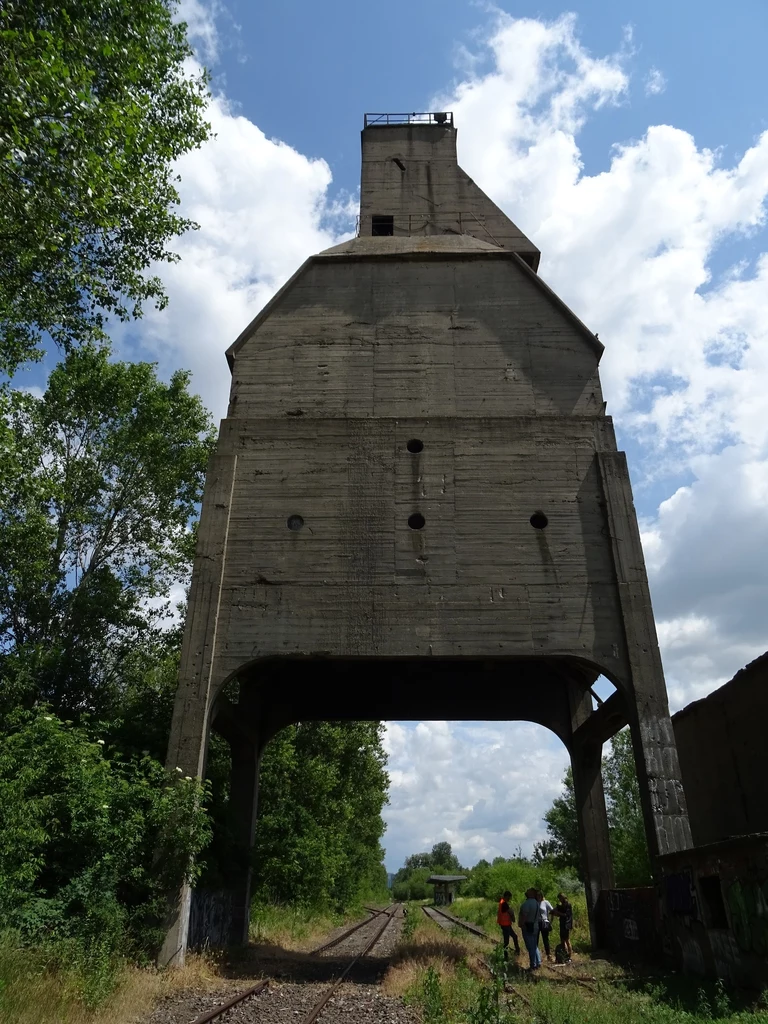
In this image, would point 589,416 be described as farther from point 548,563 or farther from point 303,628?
point 303,628

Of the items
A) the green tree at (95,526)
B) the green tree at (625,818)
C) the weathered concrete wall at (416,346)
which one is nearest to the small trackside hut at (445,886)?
the green tree at (625,818)

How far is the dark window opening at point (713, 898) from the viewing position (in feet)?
31.6

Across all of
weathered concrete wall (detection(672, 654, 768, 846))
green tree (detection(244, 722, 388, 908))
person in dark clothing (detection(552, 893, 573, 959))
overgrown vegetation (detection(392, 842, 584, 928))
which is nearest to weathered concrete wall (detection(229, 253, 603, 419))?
weathered concrete wall (detection(672, 654, 768, 846))

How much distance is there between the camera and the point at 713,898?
990 centimetres

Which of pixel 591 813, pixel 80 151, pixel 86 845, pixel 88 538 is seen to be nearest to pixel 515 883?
pixel 591 813

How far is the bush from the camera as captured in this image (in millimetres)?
9734

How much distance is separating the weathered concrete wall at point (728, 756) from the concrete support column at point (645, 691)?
2512mm

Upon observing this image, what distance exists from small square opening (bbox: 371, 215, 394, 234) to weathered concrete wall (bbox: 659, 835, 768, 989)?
56.0 feet

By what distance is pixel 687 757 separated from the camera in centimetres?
1686

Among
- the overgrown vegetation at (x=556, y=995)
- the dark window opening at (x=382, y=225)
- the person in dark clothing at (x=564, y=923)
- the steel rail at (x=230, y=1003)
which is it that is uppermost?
the dark window opening at (x=382, y=225)

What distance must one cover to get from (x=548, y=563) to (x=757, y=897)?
6349 mm

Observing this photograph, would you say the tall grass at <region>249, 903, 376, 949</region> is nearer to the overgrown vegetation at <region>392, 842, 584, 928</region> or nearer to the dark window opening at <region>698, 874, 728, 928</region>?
the overgrown vegetation at <region>392, 842, 584, 928</region>

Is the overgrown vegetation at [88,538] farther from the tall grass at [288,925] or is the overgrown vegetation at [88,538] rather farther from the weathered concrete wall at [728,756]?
the weathered concrete wall at [728,756]

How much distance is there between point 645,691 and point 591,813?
5697 mm
